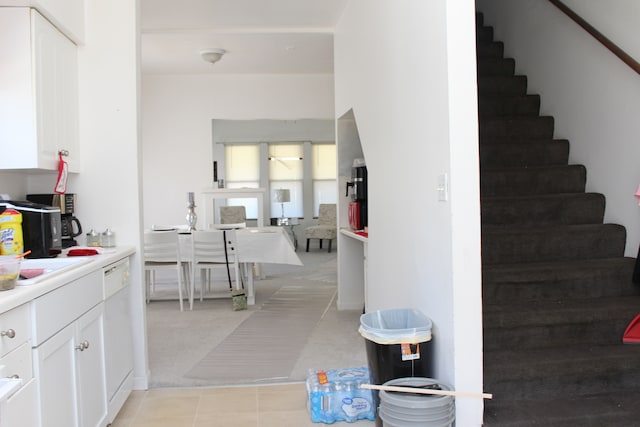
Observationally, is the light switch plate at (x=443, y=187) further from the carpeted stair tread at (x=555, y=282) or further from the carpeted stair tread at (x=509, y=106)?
the carpeted stair tread at (x=509, y=106)

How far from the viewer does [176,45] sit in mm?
6121

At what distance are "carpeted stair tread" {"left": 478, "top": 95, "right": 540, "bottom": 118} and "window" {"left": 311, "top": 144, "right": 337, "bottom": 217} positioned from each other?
263 inches

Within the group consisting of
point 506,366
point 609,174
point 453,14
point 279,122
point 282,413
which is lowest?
point 282,413

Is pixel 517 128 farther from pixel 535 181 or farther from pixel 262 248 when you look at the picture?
pixel 262 248

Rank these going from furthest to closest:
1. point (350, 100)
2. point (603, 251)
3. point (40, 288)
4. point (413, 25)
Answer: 1. point (350, 100)
2. point (603, 251)
3. point (413, 25)
4. point (40, 288)

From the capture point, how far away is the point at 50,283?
1.83 m

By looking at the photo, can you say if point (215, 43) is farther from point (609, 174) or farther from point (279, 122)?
point (609, 174)

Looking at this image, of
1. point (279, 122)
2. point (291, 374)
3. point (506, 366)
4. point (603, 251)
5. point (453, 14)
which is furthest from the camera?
point (279, 122)

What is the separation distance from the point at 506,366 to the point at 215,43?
16.5ft

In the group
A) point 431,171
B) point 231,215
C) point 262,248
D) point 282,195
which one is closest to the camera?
point 431,171

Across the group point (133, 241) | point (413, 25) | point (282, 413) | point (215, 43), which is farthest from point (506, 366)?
point (215, 43)

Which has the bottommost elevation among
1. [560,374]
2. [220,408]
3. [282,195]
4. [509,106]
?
[220,408]

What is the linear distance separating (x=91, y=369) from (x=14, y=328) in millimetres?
781

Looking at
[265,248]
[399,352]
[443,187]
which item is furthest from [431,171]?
[265,248]
